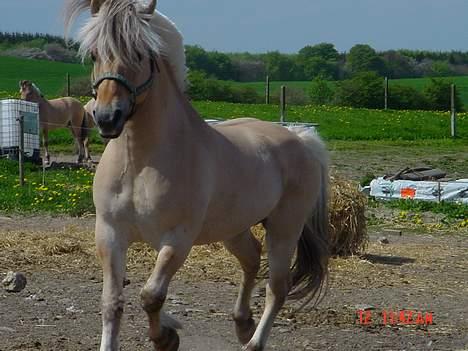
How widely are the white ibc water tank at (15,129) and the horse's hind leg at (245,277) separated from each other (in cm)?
1240

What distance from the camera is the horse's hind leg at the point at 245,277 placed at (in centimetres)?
611

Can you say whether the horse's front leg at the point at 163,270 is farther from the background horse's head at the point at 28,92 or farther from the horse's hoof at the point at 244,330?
the background horse's head at the point at 28,92

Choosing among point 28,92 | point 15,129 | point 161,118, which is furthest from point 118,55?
point 28,92

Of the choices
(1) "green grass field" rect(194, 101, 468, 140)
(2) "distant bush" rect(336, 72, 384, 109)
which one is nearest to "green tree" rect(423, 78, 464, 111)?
(2) "distant bush" rect(336, 72, 384, 109)

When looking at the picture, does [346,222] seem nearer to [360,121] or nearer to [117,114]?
[117,114]

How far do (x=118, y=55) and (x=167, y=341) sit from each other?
161 centimetres

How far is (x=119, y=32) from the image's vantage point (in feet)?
15.4

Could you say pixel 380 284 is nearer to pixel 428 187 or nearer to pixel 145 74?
pixel 145 74

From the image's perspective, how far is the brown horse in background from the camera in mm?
19281

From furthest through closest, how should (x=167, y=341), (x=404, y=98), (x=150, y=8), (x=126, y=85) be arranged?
(x=404, y=98)
(x=167, y=341)
(x=150, y=8)
(x=126, y=85)

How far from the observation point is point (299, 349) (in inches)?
235

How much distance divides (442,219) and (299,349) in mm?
6613

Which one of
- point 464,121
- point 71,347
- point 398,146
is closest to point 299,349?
point 71,347

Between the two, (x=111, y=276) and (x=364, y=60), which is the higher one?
(x=364, y=60)
